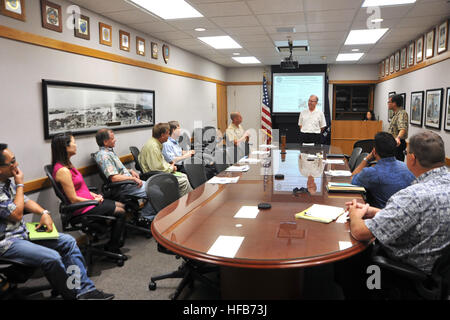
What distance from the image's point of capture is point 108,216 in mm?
3350

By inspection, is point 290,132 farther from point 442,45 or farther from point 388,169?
point 388,169

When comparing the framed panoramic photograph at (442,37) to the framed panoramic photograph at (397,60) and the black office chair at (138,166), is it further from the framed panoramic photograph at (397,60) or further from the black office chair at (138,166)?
the black office chair at (138,166)

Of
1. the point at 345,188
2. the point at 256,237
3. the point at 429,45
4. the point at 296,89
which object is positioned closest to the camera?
the point at 256,237

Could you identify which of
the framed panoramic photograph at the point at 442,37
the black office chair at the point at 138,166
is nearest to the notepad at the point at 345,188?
the black office chair at the point at 138,166

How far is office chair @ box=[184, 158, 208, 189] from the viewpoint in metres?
3.62

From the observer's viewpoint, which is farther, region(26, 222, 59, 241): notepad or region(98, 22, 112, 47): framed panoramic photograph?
region(98, 22, 112, 47): framed panoramic photograph

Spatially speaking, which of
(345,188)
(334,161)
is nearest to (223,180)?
(345,188)

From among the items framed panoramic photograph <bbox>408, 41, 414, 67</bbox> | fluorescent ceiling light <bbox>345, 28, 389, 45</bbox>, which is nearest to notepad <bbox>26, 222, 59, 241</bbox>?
fluorescent ceiling light <bbox>345, 28, 389, 45</bbox>

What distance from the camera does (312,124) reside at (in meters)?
6.77

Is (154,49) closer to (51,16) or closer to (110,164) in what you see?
(51,16)

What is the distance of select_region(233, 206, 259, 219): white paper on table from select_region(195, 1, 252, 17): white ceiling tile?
2.72 metres

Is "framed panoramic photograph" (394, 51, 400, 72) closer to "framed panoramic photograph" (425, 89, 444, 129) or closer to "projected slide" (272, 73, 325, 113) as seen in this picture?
"framed panoramic photograph" (425, 89, 444, 129)

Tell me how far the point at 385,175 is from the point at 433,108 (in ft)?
11.6
